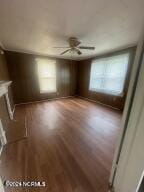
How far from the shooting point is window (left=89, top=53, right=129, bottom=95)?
136 inches

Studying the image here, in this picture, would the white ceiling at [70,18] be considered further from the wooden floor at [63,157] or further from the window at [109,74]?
the wooden floor at [63,157]

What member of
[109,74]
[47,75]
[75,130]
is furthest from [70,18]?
[47,75]

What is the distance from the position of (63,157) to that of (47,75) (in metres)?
4.10

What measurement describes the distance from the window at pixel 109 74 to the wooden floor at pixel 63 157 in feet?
6.19

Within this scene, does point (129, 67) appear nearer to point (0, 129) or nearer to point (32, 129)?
point (32, 129)

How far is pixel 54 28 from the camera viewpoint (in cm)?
195

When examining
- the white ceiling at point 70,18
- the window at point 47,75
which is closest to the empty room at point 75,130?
the white ceiling at point 70,18

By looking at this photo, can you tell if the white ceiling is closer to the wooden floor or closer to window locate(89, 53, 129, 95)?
window locate(89, 53, 129, 95)

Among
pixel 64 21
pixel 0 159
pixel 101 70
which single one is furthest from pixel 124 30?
pixel 0 159

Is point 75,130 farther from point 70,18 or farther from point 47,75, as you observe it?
point 47,75

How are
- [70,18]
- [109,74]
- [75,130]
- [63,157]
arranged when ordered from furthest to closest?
[109,74] < [75,130] < [70,18] < [63,157]

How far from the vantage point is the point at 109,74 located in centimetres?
398

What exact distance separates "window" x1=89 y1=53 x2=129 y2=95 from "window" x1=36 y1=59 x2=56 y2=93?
210 centimetres

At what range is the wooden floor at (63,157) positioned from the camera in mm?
1176
